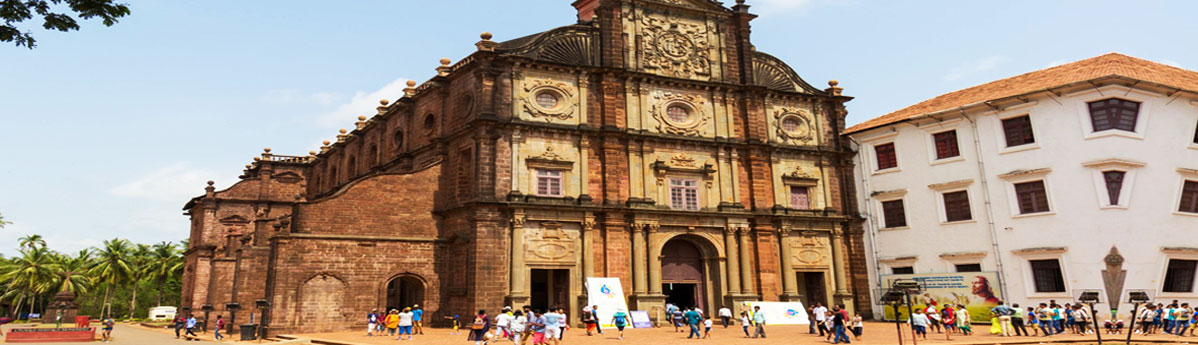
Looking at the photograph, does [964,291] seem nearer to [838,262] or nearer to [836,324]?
[838,262]

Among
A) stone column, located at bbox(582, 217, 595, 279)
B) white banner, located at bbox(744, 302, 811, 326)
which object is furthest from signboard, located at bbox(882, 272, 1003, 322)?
stone column, located at bbox(582, 217, 595, 279)

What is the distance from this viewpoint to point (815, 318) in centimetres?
2306

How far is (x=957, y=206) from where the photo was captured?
98.1 ft

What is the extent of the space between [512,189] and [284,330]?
861 cm

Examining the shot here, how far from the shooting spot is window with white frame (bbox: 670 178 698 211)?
2992 cm

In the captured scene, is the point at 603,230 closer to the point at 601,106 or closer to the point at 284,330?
the point at 601,106

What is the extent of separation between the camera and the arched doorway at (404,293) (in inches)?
1075

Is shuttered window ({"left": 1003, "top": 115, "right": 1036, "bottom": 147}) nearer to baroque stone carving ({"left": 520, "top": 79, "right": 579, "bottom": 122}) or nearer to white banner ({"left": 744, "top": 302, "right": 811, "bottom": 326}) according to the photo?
white banner ({"left": 744, "top": 302, "right": 811, "bottom": 326})

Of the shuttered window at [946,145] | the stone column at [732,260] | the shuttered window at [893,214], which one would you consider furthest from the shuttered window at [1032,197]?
the stone column at [732,260]

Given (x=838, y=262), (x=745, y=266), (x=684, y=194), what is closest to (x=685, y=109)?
(x=684, y=194)

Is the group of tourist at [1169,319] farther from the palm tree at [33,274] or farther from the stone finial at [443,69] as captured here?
the palm tree at [33,274]

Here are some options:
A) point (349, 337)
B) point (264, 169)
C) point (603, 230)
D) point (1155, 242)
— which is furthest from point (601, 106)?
point (264, 169)

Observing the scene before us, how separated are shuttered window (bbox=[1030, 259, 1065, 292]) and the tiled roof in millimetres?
6087

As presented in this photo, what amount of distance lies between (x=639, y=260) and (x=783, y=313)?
5.99 meters
